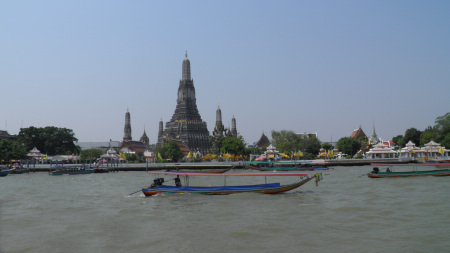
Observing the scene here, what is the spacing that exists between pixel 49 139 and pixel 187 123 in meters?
40.5

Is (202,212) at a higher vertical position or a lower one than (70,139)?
lower

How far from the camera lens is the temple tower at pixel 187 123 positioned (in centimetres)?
11599

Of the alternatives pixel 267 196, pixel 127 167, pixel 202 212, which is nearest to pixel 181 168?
pixel 127 167

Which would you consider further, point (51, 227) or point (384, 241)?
point (51, 227)

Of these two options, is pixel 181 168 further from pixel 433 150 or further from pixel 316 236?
pixel 316 236

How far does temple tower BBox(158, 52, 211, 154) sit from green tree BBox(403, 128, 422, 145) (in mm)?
53648

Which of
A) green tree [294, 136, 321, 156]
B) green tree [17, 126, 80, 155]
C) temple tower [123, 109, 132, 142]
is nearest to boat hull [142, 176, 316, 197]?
green tree [294, 136, 321, 156]

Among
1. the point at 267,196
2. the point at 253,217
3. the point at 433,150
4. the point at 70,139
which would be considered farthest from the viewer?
the point at 70,139

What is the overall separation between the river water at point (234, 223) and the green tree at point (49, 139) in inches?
2649

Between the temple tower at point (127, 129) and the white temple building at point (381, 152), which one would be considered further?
the temple tower at point (127, 129)

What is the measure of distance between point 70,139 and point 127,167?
32.3m

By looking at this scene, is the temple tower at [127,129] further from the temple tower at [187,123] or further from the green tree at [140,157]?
the green tree at [140,157]

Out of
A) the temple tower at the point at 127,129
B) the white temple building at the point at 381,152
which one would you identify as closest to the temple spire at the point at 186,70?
the temple tower at the point at 127,129

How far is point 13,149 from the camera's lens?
2719 inches
